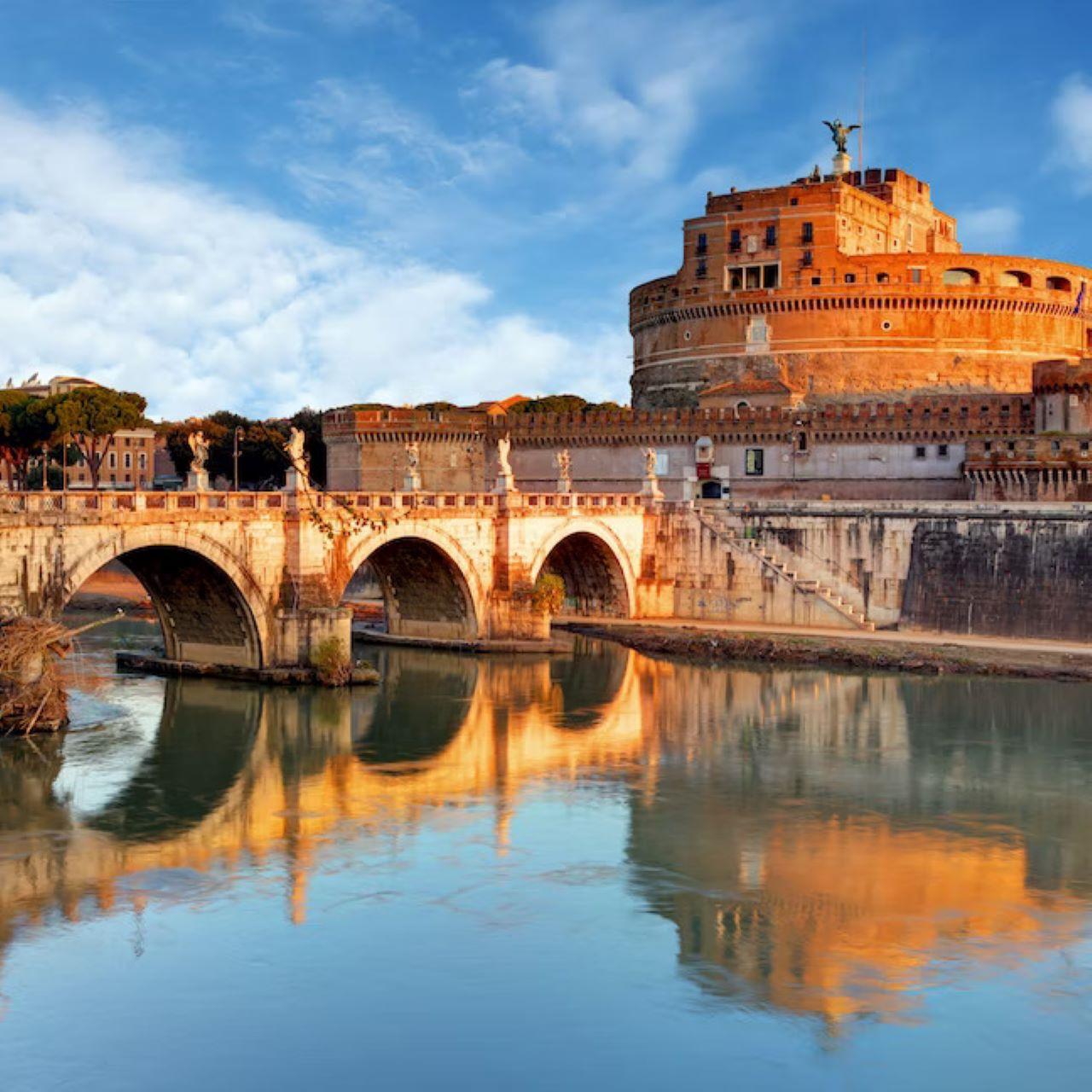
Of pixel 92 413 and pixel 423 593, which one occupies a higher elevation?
pixel 92 413

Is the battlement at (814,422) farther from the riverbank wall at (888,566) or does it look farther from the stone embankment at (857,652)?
the stone embankment at (857,652)

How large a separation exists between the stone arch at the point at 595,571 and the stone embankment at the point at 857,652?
2.81m

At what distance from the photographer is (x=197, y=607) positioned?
32.8 meters

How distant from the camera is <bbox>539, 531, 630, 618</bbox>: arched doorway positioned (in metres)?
44.8

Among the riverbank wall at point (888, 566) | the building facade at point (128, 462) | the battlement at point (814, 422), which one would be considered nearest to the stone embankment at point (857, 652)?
the riverbank wall at point (888, 566)

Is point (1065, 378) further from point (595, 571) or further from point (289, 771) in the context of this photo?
point (289, 771)

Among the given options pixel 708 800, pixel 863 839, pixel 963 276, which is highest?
pixel 963 276

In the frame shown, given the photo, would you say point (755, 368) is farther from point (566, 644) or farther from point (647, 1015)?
point (647, 1015)

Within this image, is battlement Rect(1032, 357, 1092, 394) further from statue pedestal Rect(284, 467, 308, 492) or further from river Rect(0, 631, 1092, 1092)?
statue pedestal Rect(284, 467, 308, 492)

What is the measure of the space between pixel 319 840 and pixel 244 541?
37.3 feet

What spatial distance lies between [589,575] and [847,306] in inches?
869

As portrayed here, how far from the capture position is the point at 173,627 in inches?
1326

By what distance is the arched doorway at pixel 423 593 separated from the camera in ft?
127

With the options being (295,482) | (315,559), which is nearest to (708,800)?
(315,559)
